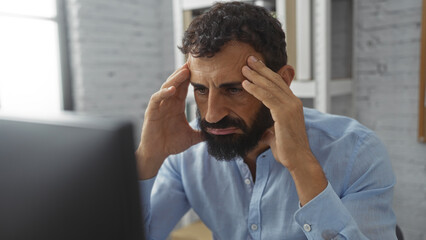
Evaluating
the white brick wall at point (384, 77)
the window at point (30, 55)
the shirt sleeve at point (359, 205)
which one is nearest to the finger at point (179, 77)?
the shirt sleeve at point (359, 205)

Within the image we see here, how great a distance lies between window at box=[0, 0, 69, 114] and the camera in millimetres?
2375

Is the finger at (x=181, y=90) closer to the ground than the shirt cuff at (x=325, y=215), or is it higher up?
higher up

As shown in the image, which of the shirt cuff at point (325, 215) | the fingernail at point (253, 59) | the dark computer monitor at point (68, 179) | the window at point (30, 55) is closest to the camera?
the dark computer monitor at point (68, 179)

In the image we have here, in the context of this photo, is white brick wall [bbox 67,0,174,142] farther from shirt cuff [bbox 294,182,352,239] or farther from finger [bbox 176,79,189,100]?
shirt cuff [bbox 294,182,352,239]

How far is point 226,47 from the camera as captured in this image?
98 cm

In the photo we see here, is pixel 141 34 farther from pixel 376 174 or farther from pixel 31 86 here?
pixel 376 174

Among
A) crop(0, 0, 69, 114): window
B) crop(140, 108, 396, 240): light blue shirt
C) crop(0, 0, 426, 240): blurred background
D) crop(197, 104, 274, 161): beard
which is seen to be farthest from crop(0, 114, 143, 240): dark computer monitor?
crop(0, 0, 69, 114): window

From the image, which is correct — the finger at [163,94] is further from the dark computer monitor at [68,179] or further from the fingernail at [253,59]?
the dark computer monitor at [68,179]

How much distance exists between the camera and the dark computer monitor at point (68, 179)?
1.09 feet

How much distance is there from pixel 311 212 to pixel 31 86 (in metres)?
2.27

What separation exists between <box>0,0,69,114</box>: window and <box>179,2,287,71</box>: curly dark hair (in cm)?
171

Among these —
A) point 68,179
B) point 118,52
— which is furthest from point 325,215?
point 118,52

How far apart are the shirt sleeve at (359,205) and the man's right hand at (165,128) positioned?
16.8 inches

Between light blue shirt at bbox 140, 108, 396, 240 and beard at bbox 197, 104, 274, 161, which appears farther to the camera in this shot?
beard at bbox 197, 104, 274, 161
